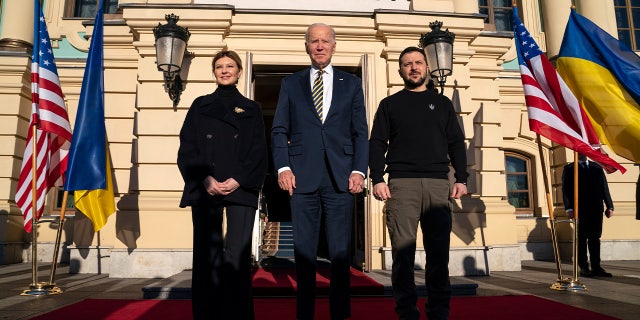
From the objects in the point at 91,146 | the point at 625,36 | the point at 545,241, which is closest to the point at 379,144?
the point at 91,146

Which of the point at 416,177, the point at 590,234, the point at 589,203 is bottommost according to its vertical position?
the point at 590,234

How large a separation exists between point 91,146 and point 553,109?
5445 millimetres

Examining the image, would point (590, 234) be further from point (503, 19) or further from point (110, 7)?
point (110, 7)

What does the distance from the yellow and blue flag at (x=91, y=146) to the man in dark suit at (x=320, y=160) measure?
330cm

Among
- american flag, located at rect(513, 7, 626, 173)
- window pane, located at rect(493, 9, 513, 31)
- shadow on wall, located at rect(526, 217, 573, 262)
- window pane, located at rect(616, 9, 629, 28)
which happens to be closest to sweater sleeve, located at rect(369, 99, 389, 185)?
american flag, located at rect(513, 7, 626, 173)

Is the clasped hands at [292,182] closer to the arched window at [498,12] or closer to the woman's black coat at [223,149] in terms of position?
the woman's black coat at [223,149]

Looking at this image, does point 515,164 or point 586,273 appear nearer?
point 586,273

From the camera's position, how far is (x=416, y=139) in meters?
2.75

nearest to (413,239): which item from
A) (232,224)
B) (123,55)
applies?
(232,224)

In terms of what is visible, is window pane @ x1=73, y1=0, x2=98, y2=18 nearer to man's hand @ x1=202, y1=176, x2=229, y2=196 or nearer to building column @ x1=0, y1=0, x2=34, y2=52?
building column @ x1=0, y1=0, x2=34, y2=52

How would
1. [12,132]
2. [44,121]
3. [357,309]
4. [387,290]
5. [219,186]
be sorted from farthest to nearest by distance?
[12,132], [44,121], [387,290], [357,309], [219,186]

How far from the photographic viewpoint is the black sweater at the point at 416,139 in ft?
8.97

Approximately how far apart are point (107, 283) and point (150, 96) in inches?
100

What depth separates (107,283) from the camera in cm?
511
